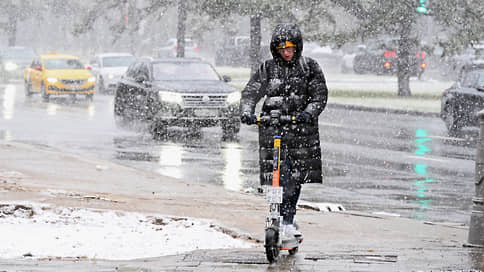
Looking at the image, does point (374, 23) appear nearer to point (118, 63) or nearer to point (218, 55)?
point (118, 63)

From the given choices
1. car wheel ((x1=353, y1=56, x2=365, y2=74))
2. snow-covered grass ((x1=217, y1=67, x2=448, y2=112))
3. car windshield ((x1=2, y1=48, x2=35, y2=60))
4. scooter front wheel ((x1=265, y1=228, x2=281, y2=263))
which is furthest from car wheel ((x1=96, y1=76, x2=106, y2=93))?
scooter front wheel ((x1=265, y1=228, x2=281, y2=263))

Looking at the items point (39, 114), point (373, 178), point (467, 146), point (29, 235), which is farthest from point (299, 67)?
point (39, 114)

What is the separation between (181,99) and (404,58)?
14944 millimetres

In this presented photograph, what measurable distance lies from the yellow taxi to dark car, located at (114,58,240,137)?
10402 mm

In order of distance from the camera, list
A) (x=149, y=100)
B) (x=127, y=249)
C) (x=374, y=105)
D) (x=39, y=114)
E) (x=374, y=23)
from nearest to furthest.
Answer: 1. (x=127, y=249)
2. (x=149, y=100)
3. (x=39, y=114)
4. (x=374, y=105)
5. (x=374, y=23)

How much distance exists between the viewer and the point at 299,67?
24.1 ft

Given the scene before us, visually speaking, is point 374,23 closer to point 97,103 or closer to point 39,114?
point 97,103

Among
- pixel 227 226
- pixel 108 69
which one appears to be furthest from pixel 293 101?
pixel 108 69

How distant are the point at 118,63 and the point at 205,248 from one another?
103 feet

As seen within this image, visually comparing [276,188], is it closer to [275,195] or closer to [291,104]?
[275,195]

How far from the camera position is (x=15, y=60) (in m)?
48.8

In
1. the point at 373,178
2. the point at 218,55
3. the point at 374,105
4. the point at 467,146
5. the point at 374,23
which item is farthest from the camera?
the point at 218,55

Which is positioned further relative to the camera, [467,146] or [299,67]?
[467,146]

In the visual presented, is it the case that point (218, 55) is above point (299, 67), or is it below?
below
